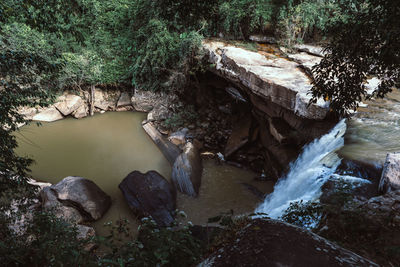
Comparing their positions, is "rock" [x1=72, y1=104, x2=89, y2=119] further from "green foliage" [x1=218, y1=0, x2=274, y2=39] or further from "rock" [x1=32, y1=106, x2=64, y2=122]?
"green foliage" [x1=218, y1=0, x2=274, y2=39]

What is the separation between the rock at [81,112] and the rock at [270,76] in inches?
289

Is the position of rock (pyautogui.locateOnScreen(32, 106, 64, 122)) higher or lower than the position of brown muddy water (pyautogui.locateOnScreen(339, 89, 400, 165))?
lower

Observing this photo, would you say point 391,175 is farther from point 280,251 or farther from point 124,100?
point 124,100

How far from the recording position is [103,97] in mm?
12867

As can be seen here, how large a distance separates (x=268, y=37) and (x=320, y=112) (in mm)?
5794

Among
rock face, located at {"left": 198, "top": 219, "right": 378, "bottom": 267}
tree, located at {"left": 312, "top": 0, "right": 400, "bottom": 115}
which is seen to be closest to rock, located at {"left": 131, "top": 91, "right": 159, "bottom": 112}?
tree, located at {"left": 312, "top": 0, "right": 400, "bottom": 115}

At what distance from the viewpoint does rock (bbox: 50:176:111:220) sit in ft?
20.0

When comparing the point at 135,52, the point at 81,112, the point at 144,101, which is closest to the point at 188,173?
the point at 144,101

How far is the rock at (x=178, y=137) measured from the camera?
29.4 ft

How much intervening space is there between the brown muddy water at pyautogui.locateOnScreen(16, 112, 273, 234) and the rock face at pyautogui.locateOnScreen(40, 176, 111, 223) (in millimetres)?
309

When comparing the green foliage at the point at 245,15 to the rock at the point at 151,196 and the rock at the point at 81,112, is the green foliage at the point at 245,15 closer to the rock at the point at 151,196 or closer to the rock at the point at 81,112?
the rock at the point at 151,196

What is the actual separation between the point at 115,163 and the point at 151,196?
112 inches

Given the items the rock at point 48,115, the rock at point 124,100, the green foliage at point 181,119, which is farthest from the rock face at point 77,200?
the rock at point 124,100

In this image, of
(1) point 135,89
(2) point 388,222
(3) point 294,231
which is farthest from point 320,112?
(1) point 135,89
